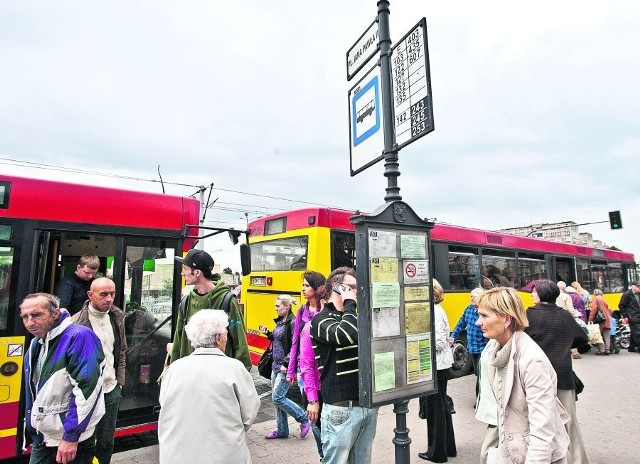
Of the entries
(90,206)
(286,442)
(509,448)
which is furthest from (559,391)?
(90,206)

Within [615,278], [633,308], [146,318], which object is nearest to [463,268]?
[633,308]

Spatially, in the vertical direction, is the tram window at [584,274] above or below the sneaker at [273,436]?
above

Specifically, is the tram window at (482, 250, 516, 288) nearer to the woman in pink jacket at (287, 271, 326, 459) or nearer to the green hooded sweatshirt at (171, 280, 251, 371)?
the woman in pink jacket at (287, 271, 326, 459)

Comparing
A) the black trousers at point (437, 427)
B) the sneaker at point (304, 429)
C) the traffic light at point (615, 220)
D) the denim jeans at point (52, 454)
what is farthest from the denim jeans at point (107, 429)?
the traffic light at point (615, 220)

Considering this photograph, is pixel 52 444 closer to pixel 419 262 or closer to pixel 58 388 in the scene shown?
pixel 58 388

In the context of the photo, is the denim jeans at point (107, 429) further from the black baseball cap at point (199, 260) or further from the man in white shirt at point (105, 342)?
the black baseball cap at point (199, 260)

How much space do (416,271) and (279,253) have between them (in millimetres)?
5068

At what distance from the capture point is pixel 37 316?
8.95 ft

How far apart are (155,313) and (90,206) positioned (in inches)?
53.5

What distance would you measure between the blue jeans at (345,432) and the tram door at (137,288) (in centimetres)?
267

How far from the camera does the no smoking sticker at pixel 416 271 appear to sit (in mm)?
3035

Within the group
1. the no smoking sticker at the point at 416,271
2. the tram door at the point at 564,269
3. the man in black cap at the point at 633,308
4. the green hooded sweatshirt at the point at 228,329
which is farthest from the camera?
the tram door at the point at 564,269

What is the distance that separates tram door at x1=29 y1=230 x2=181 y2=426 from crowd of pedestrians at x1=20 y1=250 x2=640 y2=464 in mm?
525

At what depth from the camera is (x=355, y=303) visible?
2859 millimetres
